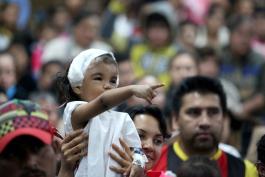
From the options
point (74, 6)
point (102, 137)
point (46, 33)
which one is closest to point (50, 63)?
point (46, 33)

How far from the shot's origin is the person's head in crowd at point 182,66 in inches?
453

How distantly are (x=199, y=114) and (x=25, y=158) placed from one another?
11.7ft

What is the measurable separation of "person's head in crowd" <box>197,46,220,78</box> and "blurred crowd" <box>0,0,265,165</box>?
12mm

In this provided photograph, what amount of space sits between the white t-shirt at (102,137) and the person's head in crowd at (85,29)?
7.99 meters

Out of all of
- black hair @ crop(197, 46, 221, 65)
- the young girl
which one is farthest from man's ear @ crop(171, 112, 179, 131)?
black hair @ crop(197, 46, 221, 65)

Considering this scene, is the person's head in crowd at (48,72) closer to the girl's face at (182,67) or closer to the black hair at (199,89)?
the girl's face at (182,67)

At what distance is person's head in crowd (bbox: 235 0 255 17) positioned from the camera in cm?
1543

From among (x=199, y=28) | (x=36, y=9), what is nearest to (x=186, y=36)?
(x=199, y=28)

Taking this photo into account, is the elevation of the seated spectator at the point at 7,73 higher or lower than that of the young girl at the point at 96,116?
lower

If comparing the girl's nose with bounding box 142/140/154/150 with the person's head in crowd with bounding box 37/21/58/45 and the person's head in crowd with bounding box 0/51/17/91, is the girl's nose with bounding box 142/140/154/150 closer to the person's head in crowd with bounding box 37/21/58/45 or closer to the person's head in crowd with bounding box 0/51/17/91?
the person's head in crowd with bounding box 0/51/17/91

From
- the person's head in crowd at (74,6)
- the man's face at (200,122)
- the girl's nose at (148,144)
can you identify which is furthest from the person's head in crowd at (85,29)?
the girl's nose at (148,144)

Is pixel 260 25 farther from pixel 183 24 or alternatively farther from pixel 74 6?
pixel 74 6

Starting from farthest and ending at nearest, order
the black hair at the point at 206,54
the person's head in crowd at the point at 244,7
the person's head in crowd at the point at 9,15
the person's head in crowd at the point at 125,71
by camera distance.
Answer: the person's head in crowd at the point at 244,7 → the person's head in crowd at the point at 9,15 → the black hair at the point at 206,54 → the person's head in crowd at the point at 125,71

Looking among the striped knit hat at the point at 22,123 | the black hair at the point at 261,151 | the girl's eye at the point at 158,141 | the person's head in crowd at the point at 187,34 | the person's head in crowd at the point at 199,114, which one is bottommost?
the person's head in crowd at the point at 187,34
